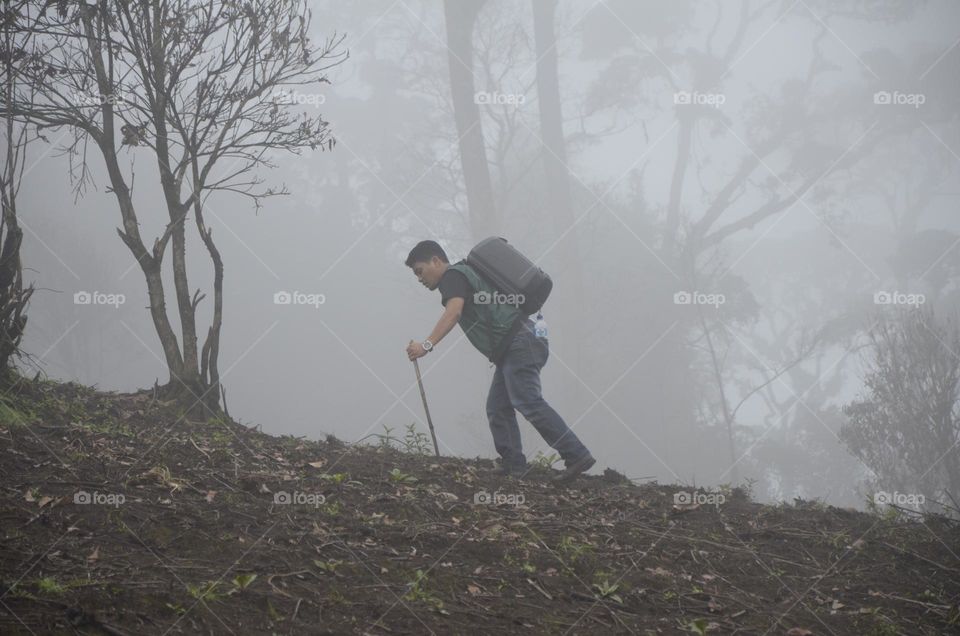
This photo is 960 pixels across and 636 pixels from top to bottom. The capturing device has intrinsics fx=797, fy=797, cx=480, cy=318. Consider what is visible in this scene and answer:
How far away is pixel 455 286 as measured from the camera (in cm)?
623

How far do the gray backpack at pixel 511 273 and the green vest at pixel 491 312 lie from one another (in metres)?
0.06

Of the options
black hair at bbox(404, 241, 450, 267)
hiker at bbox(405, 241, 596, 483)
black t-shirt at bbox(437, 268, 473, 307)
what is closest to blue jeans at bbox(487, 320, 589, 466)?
hiker at bbox(405, 241, 596, 483)

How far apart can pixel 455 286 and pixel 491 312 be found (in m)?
0.37

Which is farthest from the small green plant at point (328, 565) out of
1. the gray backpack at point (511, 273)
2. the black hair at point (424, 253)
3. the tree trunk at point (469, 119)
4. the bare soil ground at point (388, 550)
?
the tree trunk at point (469, 119)

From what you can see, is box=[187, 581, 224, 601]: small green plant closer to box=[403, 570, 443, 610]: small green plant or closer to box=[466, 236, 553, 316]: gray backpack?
box=[403, 570, 443, 610]: small green plant

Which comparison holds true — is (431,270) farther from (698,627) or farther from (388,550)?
(698,627)

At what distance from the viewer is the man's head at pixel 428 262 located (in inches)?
256

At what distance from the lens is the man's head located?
6512mm

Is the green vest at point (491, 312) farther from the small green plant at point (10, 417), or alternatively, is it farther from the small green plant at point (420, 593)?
the small green plant at point (10, 417)

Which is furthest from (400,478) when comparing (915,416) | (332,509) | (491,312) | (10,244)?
(915,416)

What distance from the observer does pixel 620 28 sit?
28.0 meters

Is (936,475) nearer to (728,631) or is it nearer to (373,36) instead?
(728,631)

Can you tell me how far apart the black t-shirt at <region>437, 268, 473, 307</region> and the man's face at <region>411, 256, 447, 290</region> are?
25 cm

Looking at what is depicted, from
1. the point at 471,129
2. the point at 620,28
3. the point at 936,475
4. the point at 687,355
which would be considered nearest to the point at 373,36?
the point at 620,28
